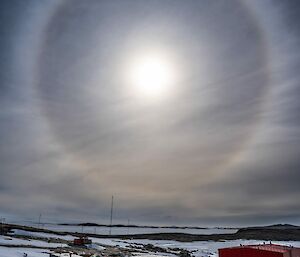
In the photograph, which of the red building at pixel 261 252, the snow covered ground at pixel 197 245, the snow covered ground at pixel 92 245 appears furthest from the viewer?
the snow covered ground at pixel 197 245

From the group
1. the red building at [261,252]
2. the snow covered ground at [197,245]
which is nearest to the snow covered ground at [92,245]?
the snow covered ground at [197,245]

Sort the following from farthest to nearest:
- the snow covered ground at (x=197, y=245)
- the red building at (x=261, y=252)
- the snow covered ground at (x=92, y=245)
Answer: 1. the snow covered ground at (x=197, y=245)
2. the snow covered ground at (x=92, y=245)
3. the red building at (x=261, y=252)

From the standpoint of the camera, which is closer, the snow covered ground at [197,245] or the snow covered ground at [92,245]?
the snow covered ground at [92,245]

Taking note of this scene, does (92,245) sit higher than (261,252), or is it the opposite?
(92,245)

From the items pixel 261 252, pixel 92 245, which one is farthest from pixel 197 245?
pixel 261 252

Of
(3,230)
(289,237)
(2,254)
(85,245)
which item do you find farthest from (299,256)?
(289,237)

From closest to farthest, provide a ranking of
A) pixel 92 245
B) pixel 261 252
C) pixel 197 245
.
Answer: pixel 261 252 < pixel 92 245 < pixel 197 245

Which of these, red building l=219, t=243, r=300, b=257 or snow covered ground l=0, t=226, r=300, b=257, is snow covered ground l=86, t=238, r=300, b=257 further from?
red building l=219, t=243, r=300, b=257

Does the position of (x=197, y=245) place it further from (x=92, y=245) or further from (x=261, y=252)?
(x=261, y=252)

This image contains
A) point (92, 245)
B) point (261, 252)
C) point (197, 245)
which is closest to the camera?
point (261, 252)

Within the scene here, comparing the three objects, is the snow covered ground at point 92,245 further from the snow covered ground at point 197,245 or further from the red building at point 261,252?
the red building at point 261,252

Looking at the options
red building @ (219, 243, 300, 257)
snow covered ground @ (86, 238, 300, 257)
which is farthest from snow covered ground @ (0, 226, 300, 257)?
red building @ (219, 243, 300, 257)
